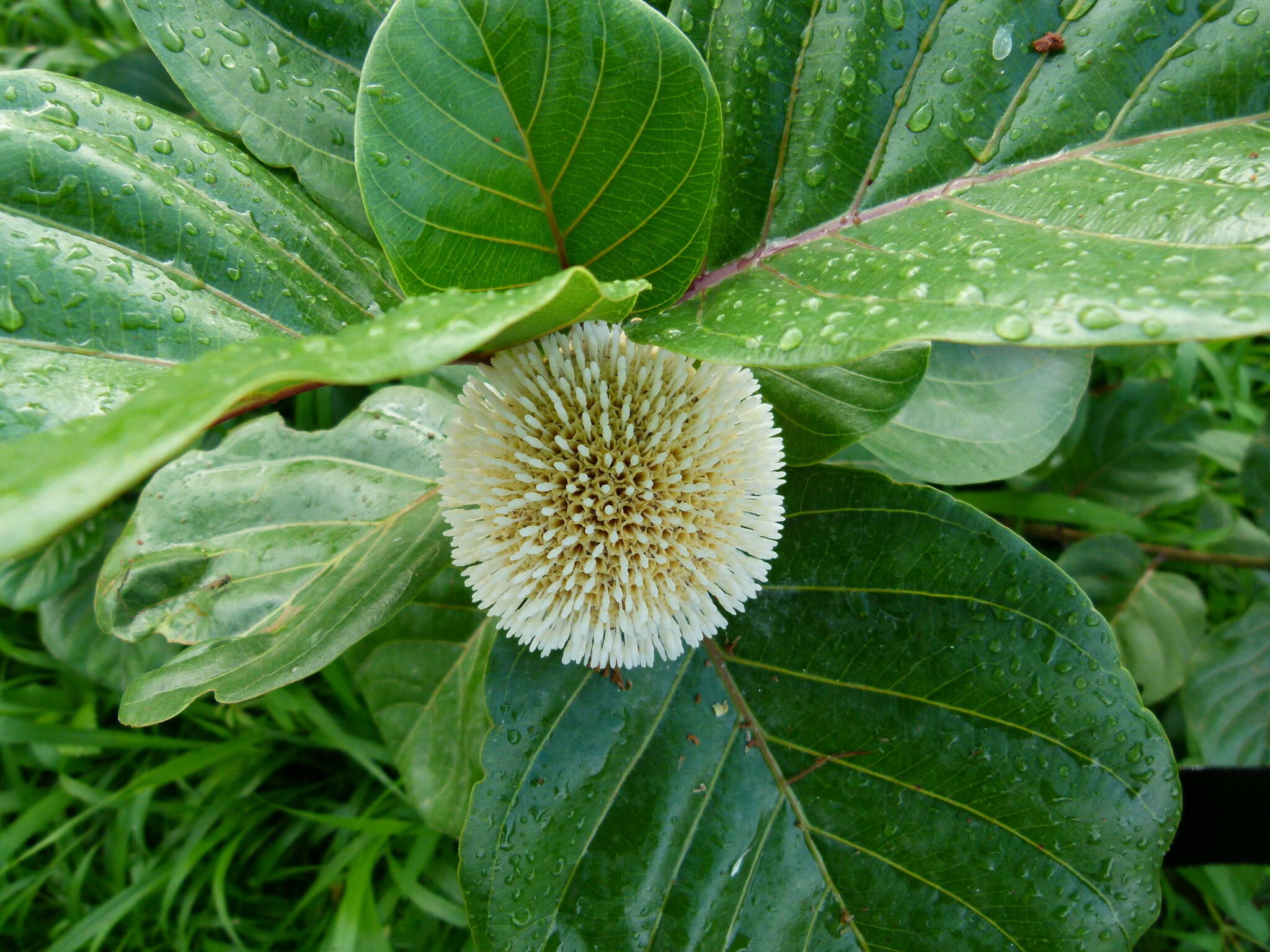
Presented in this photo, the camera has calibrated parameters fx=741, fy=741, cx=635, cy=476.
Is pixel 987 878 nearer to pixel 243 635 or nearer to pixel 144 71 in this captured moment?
pixel 243 635

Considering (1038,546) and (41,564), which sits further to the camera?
(1038,546)

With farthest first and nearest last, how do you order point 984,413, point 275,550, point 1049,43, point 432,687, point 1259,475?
point 1259,475 < point 432,687 < point 984,413 < point 275,550 < point 1049,43

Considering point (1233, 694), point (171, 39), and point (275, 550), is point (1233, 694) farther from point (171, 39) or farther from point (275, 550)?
point (171, 39)

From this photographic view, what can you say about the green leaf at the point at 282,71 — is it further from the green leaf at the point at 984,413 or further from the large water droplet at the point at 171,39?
the green leaf at the point at 984,413

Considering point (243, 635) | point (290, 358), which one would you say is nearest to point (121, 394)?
point (290, 358)

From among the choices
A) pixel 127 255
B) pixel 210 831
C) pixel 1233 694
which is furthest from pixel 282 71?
pixel 1233 694

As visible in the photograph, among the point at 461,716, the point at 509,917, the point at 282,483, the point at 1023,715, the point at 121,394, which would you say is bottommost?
the point at 461,716

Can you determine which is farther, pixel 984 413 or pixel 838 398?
pixel 984 413
